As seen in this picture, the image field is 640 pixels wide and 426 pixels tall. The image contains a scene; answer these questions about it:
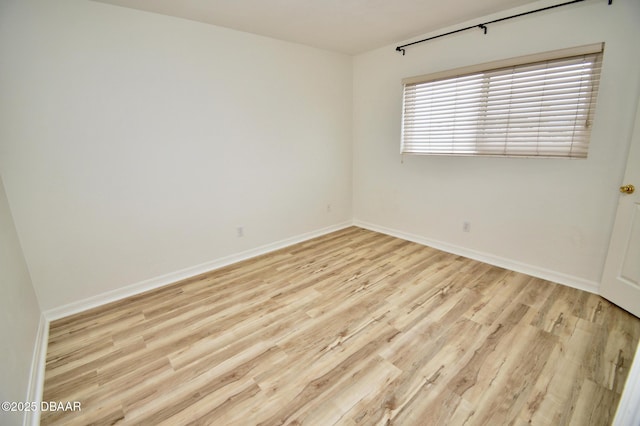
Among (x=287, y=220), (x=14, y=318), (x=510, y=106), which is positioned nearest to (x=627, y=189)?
(x=510, y=106)

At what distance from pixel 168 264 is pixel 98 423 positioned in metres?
1.55

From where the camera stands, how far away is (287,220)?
12.2ft

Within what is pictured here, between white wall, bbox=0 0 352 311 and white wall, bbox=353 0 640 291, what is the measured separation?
1024 mm

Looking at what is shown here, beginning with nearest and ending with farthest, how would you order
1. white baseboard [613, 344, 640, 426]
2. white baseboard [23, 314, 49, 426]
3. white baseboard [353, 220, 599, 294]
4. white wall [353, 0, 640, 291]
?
white baseboard [613, 344, 640, 426]
white baseboard [23, 314, 49, 426]
white wall [353, 0, 640, 291]
white baseboard [353, 220, 599, 294]

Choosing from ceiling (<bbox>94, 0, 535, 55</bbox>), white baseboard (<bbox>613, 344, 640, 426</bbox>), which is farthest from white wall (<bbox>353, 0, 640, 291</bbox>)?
white baseboard (<bbox>613, 344, 640, 426</bbox>)

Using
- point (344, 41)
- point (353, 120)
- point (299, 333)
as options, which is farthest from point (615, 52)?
point (299, 333)

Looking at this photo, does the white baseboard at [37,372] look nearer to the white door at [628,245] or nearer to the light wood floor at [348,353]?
the light wood floor at [348,353]

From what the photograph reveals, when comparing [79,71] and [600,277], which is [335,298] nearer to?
[600,277]

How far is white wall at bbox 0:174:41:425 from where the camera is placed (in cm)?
128

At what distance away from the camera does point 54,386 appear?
165 centimetres

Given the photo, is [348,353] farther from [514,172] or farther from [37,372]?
[514,172]

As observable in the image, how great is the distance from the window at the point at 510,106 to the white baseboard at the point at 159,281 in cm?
213

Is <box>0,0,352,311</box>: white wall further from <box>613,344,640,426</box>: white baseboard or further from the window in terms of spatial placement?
<box>613,344,640,426</box>: white baseboard

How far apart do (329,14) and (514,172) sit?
7.47 ft
